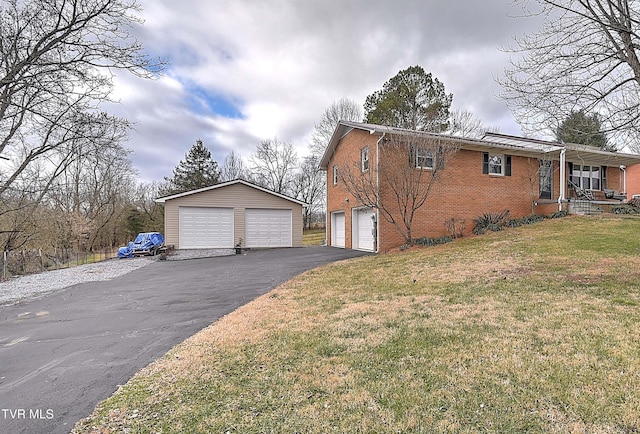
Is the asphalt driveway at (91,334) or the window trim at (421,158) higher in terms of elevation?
the window trim at (421,158)

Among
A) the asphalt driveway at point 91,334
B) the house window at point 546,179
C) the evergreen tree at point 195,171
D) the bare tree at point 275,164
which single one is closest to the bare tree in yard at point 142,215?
the evergreen tree at point 195,171

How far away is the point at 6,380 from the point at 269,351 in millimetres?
2867

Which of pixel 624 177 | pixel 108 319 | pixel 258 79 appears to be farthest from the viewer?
pixel 624 177

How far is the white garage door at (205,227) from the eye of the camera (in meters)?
17.9

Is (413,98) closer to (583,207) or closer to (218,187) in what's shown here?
(583,207)

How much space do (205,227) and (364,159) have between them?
956cm

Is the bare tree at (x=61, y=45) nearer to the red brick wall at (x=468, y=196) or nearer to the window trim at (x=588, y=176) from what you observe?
the red brick wall at (x=468, y=196)

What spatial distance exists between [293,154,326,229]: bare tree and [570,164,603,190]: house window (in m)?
24.8

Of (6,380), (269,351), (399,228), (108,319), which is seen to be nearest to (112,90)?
(108,319)

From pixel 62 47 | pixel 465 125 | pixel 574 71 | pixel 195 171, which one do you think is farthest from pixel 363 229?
pixel 195 171

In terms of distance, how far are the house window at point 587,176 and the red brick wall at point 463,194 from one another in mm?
1906

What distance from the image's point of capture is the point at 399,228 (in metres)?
13.5

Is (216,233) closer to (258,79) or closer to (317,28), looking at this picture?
(258,79)

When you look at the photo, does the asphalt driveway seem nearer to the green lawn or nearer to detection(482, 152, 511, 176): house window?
the green lawn
